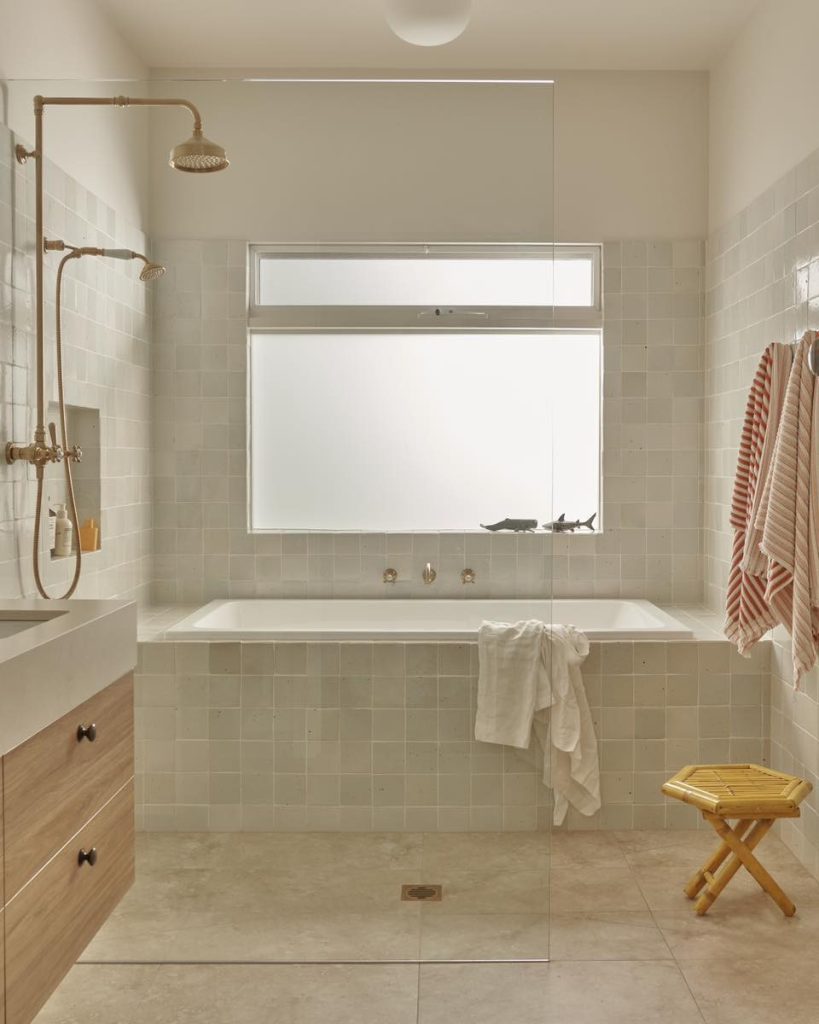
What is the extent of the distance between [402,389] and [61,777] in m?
1.34

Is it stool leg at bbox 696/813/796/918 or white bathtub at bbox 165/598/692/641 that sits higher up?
white bathtub at bbox 165/598/692/641

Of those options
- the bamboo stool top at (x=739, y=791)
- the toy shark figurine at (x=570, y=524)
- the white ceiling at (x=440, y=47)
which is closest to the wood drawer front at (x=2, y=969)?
the bamboo stool top at (x=739, y=791)

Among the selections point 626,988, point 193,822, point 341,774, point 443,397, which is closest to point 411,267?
point 443,397

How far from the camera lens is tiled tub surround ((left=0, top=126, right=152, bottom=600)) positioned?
2.54 metres

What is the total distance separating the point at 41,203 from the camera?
2.57 meters

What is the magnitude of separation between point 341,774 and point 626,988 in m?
0.88

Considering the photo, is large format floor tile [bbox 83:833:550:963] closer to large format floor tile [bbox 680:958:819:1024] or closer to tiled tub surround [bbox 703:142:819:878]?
large format floor tile [bbox 680:958:819:1024]

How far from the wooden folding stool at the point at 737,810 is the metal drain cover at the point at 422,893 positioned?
29.0 inches

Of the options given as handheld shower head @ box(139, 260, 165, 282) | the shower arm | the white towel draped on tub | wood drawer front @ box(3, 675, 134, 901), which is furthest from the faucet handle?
the white towel draped on tub

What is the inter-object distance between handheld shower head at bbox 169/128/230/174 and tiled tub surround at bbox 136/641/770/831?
1194mm

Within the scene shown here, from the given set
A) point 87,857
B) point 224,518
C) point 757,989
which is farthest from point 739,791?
point 87,857

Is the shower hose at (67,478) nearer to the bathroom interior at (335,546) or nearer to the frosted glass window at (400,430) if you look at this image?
the bathroom interior at (335,546)

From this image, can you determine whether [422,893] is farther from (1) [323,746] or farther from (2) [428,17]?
(2) [428,17]

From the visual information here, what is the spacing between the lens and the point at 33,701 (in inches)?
64.6
